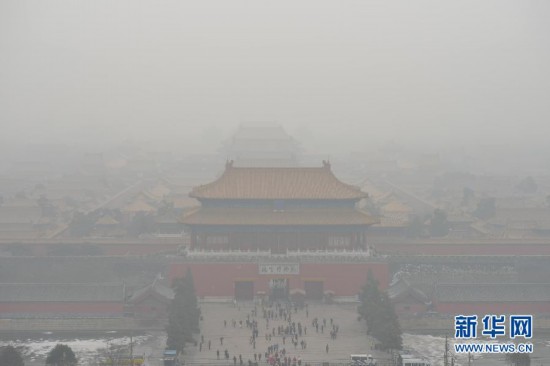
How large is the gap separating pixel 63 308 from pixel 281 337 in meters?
9.39

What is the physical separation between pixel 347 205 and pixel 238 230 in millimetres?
5091

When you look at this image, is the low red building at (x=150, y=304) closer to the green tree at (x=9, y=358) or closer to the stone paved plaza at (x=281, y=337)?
the stone paved plaza at (x=281, y=337)

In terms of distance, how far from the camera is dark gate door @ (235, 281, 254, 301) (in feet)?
131

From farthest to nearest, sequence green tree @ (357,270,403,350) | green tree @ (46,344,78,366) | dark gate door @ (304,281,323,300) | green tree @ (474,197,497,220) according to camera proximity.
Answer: green tree @ (474,197,497,220)
dark gate door @ (304,281,323,300)
green tree @ (357,270,403,350)
green tree @ (46,344,78,366)

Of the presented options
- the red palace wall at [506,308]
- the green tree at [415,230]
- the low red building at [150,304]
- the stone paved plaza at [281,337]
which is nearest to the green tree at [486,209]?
Answer: the green tree at [415,230]

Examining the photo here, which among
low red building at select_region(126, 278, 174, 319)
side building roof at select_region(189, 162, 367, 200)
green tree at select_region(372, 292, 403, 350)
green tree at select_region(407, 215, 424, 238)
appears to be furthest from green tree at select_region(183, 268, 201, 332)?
green tree at select_region(407, 215, 424, 238)

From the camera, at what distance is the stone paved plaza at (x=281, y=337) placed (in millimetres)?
31672

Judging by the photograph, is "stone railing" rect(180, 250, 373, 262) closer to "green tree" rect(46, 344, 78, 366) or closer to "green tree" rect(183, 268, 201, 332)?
"green tree" rect(183, 268, 201, 332)

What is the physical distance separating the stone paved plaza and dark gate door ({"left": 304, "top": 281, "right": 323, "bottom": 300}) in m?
0.99

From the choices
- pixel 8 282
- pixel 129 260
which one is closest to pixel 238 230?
pixel 129 260

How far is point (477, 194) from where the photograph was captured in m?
66.6

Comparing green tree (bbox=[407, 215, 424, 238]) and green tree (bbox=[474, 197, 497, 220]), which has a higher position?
green tree (bbox=[474, 197, 497, 220])

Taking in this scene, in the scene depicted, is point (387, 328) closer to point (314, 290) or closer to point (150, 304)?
point (314, 290)

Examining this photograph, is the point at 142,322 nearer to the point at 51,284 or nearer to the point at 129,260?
the point at 51,284
